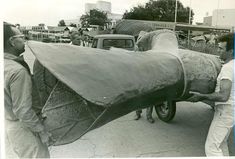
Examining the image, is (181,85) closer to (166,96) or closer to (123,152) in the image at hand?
(166,96)

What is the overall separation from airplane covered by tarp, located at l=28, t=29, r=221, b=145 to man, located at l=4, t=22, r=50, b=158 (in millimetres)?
146

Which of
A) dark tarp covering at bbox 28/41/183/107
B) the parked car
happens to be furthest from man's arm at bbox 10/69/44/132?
the parked car

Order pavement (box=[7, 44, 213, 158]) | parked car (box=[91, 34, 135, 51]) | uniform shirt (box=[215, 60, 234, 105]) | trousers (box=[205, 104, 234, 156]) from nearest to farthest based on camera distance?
uniform shirt (box=[215, 60, 234, 105]) → trousers (box=[205, 104, 234, 156]) → pavement (box=[7, 44, 213, 158]) → parked car (box=[91, 34, 135, 51])

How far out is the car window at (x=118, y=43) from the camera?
333 inches

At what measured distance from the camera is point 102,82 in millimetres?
2260

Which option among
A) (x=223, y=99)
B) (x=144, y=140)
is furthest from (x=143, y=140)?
(x=223, y=99)

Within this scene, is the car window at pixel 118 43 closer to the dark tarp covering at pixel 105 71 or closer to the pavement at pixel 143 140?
the pavement at pixel 143 140

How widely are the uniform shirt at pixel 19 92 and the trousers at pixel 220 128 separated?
1920 millimetres

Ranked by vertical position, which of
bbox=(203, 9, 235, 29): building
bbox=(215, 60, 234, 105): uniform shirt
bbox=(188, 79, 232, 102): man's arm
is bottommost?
bbox=(188, 79, 232, 102): man's arm

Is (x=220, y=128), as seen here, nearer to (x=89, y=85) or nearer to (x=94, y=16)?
(x=89, y=85)

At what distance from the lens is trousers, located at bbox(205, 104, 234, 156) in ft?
10.6

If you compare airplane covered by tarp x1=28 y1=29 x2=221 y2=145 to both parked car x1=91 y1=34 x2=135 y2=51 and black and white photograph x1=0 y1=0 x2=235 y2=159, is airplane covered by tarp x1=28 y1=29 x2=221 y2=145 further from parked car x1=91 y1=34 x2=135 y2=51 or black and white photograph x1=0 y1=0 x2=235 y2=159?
parked car x1=91 y1=34 x2=135 y2=51

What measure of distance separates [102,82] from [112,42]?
640 centimetres

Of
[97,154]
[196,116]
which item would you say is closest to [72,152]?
[97,154]
